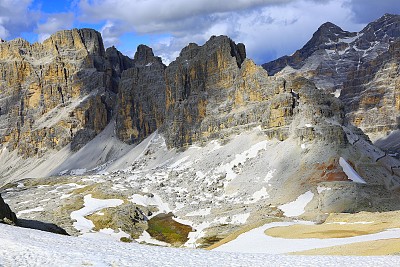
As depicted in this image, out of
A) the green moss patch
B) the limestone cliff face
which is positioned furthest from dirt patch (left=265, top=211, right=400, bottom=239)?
the limestone cliff face

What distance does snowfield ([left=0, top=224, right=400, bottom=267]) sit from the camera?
26688 millimetres

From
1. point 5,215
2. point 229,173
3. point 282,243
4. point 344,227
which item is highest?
point 5,215

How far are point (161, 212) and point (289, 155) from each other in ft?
110


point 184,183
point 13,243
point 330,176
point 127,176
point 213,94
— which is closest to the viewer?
point 13,243

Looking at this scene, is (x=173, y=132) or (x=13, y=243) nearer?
(x=13, y=243)

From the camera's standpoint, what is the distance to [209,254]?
97.7 ft

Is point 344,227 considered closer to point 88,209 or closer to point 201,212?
point 201,212

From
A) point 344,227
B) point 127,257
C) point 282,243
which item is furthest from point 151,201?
point 127,257

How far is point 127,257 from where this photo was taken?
28.0 m

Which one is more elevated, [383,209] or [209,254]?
[209,254]

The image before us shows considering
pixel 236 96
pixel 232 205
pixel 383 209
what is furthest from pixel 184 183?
pixel 383 209

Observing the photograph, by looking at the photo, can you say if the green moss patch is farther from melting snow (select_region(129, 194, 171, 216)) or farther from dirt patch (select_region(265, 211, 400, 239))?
dirt patch (select_region(265, 211, 400, 239))

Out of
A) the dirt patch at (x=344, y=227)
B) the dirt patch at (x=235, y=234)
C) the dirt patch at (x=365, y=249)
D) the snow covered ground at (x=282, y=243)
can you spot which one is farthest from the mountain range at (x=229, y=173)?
the dirt patch at (x=365, y=249)

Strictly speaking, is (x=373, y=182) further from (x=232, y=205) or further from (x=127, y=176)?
(x=127, y=176)
